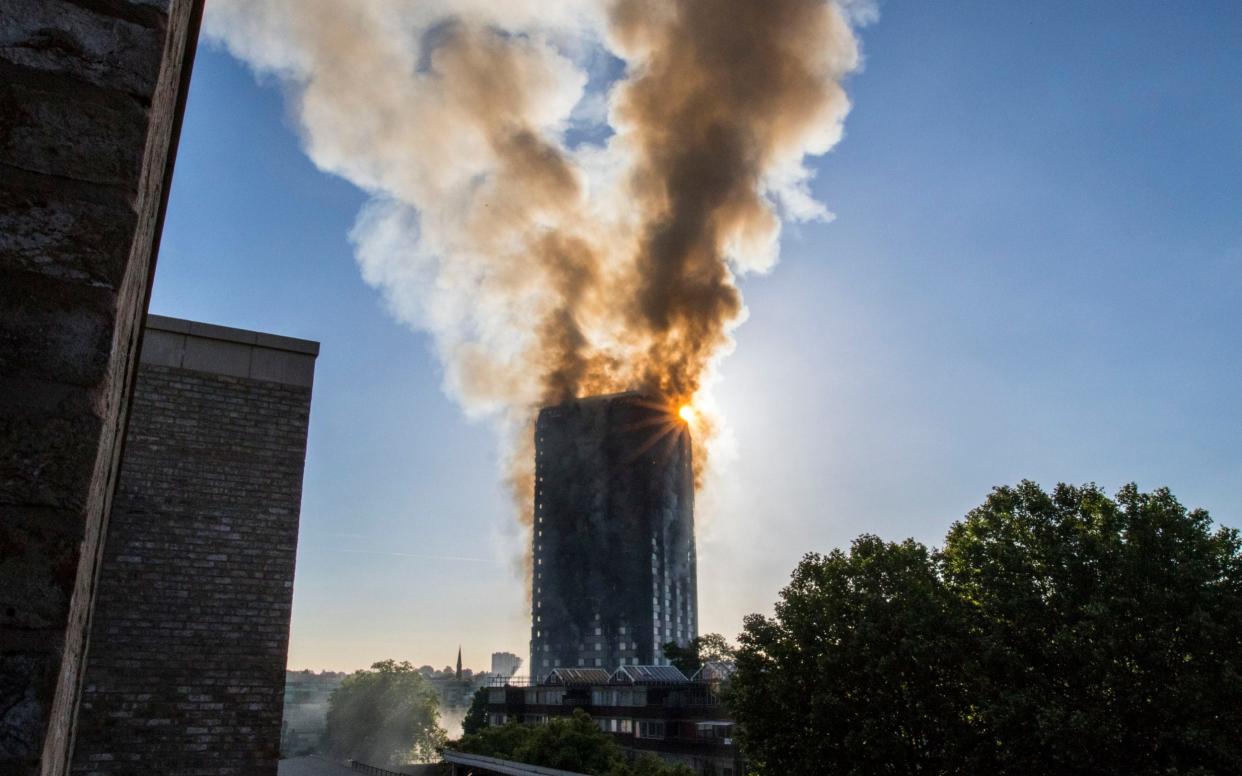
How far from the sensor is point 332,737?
85.2m

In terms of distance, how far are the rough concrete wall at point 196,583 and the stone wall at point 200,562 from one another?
0.5 inches

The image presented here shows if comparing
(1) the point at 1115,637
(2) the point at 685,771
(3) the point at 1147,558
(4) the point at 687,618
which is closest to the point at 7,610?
(1) the point at 1115,637

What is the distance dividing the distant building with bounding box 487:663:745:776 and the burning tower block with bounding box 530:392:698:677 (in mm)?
49946

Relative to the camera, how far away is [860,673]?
772 inches

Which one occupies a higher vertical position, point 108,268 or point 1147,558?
point 1147,558

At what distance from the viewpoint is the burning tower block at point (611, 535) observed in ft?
357

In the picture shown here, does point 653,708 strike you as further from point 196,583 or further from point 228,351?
point 228,351

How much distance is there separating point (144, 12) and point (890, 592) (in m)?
21.2

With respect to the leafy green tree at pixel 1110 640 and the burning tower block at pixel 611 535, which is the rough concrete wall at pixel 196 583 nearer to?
the leafy green tree at pixel 1110 640

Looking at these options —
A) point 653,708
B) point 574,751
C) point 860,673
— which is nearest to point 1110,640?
point 860,673

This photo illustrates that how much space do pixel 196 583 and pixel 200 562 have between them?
0.81 feet

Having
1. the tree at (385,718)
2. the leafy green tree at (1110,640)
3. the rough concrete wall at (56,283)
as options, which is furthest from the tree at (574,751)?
the tree at (385,718)

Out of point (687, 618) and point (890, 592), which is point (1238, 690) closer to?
point (890, 592)

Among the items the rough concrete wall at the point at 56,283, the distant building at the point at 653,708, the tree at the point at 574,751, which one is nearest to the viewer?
the rough concrete wall at the point at 56,283
